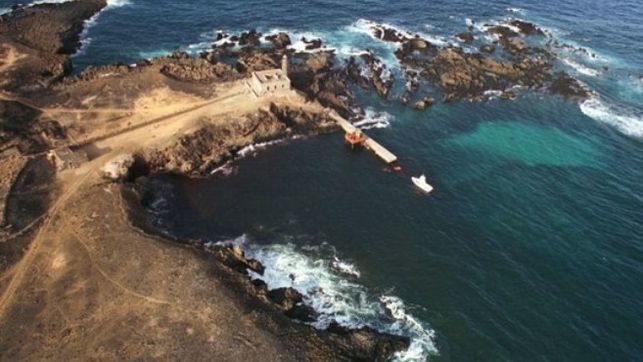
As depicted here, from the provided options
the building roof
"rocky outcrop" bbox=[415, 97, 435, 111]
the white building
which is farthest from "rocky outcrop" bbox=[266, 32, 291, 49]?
"rocky outcrop" bbox=[415, 97, 435, 111]

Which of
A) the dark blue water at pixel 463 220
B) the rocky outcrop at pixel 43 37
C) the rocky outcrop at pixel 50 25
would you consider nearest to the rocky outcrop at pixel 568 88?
the dark blue water at pixel 463 220

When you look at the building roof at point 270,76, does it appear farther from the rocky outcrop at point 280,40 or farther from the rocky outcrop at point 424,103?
the rocky outcrop at point 424,103

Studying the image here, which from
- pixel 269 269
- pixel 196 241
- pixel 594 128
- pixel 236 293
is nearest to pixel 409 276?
pixel 269 269

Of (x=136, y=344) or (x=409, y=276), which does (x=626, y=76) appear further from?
(x=136, y=344)

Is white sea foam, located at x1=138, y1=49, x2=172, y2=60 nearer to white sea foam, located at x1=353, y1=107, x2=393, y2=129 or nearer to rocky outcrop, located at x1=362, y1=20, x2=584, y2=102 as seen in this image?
white sea foam, located at x1=353, y1=107, x2=393, y2=129

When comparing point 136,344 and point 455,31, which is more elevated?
point 455,31

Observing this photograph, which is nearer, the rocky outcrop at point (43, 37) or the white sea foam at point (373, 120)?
the rocky outcrop at point (43, 37)
